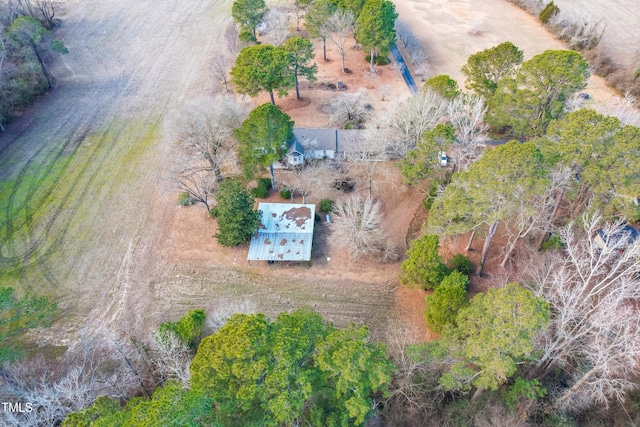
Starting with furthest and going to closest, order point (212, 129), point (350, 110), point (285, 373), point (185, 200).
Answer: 1. point (350, 110)
2. point (185, 200)
3. point (212, 129)
4. point (285, 373)

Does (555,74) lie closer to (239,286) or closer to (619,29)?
(239,286)

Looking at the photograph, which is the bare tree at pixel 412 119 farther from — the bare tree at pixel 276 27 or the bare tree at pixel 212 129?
the bare tree at pixel 276 27

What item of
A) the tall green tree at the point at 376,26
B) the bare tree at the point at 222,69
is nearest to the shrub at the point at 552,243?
the tall green tree at the point at 376,26

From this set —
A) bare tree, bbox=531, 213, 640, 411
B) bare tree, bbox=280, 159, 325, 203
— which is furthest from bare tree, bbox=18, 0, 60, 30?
bare tree, bbox=531, 213, 640, 411

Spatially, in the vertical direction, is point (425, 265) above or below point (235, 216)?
above

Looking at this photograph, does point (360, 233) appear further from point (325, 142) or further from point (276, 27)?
point (276, 27)

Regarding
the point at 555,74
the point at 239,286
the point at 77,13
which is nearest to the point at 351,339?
the point at 239,286

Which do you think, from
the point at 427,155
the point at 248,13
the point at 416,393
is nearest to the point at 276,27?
the point at 248,13

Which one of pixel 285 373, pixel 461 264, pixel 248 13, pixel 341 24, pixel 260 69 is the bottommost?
pixel 461 264
